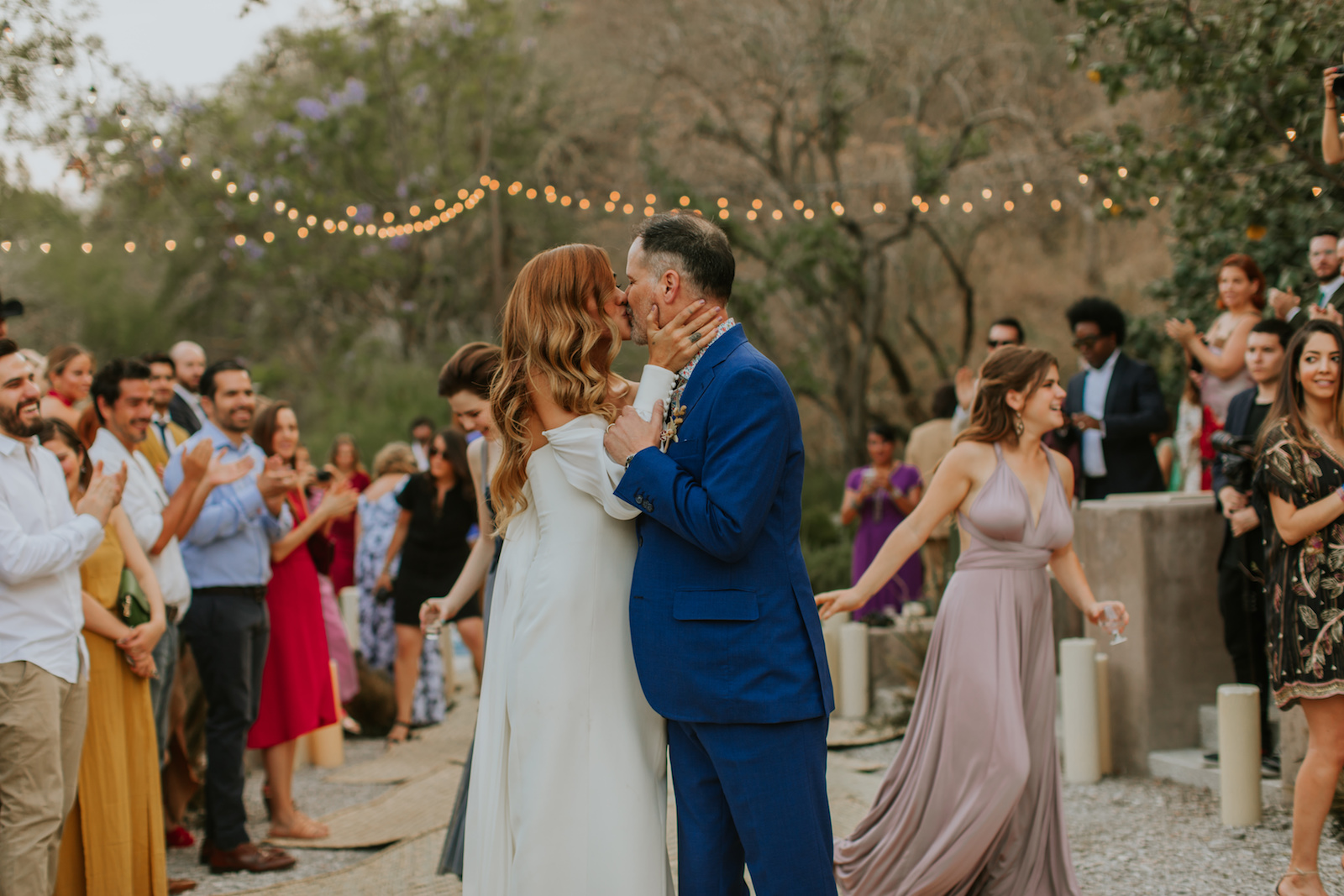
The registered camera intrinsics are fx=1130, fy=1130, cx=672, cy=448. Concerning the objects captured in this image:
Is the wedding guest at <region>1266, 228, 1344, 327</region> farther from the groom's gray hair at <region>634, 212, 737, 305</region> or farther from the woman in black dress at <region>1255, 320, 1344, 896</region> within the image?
the groom's gray hair at <region>634, 212, 737, 305</region>

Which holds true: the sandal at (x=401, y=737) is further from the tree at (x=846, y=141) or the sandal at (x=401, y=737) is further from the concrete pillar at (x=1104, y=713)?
the tree at (x=846, y=141)

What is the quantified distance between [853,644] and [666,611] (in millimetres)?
5437

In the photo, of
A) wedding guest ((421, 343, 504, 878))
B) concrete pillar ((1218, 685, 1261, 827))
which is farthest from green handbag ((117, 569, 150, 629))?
concrete pillar ((1218, 685, 1261, 827))

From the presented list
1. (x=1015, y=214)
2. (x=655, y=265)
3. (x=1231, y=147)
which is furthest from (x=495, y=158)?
(x=655, y=265)

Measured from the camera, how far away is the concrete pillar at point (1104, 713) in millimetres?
6172

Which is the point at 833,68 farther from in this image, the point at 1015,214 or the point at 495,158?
the point at 495,158

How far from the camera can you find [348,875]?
5070 mm

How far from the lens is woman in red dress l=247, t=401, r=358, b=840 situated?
18.8 ft

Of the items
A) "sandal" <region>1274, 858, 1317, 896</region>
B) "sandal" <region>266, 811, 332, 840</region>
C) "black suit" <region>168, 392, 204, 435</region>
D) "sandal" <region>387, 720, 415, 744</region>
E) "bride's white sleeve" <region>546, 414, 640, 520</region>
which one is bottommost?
"sandal" <region>387, 720, 415, 744</region>

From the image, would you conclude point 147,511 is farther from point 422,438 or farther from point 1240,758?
point 422,438

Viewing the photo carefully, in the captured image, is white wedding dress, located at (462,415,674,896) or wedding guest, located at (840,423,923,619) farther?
wedding guest, located at (840,423,923,619)

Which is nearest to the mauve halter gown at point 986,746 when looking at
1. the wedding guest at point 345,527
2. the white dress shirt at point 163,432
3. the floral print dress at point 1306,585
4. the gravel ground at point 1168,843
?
the gravel ground at point 1168,843

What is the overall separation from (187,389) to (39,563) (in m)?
4.08

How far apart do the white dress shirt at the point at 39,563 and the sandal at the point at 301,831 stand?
196cm
